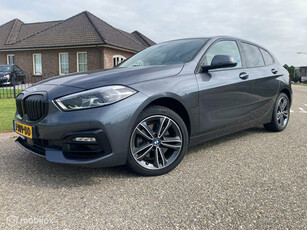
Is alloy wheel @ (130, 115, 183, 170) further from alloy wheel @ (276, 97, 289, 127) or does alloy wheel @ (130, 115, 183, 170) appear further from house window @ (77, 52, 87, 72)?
house window @ (77, 52, 87, 72)

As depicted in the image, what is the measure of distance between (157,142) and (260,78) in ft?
7.30

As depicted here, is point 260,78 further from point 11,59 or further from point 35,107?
point 11,59

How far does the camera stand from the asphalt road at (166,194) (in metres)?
1.93

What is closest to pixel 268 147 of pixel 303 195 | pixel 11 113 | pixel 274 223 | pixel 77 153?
pixel 303 195

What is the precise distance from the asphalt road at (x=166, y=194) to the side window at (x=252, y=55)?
1417mm

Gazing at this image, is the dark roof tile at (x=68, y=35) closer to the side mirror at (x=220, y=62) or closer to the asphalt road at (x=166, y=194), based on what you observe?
the side mirror at (x=220, y=62)

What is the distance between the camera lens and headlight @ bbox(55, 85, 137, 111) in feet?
7.90

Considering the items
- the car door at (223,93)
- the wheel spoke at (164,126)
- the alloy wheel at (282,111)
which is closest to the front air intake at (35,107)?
the wheel spoke at (164,126)

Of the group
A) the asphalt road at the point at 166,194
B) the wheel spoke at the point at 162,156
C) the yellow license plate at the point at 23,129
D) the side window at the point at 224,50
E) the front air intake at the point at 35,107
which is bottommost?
the asphalt road at the point at 166,194

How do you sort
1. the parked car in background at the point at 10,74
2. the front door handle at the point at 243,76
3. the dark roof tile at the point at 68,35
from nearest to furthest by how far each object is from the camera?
the front door handle at the point at 243,76
the parked car in background at the point at 10,74
the dark roof tile at the point at 68,35

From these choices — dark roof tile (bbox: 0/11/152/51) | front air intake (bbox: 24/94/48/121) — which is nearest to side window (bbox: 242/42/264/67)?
front air intake (bbox: 24/94/48/121)

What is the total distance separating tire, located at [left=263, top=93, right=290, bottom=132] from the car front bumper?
9.83 feet

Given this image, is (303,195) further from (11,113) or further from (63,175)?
(11,113)

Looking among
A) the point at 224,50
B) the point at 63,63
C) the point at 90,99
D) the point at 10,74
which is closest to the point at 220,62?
the point at 224,50
